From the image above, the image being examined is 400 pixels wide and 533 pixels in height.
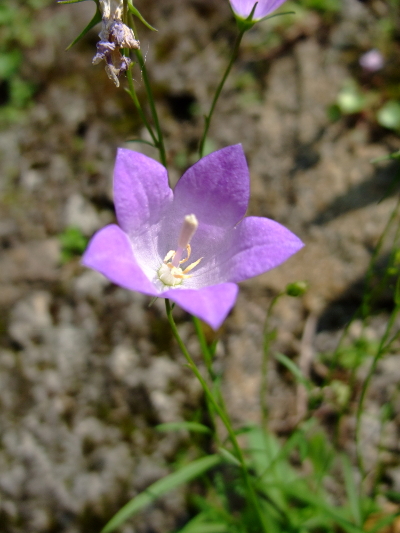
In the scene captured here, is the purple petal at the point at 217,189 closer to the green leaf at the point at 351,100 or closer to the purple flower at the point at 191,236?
the purple flower at the point at 191,236

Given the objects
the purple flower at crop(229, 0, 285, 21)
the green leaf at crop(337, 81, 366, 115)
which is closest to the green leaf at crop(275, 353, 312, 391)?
the purple flower at crop(229, 0, 285, 21)

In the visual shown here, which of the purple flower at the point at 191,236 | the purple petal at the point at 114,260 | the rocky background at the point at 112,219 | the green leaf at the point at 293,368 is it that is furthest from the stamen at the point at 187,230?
the rocky background at the point at 112,219

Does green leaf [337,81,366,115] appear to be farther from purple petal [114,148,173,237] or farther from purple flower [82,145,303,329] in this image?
purple petal [114,148,173,237]

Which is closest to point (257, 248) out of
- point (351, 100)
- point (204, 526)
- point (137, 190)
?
point (137, 190)

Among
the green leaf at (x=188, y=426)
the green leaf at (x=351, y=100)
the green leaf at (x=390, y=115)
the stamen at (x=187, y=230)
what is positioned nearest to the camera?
the stamen at (x=187, y=230)

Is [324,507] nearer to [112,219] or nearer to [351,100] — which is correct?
[112,219]

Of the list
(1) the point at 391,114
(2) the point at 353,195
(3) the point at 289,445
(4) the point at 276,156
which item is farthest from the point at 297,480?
(1) the point at 391,114

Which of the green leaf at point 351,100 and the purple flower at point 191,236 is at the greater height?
the green leaf at point 351,100

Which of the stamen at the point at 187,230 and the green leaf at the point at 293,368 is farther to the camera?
the green leaf at the point at 293,368
